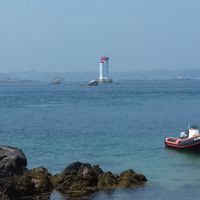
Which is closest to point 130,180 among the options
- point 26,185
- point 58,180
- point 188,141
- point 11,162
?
point 58,180

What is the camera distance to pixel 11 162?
89.2ft

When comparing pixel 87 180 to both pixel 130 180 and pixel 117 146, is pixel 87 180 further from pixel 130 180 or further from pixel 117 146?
pixel 117 146

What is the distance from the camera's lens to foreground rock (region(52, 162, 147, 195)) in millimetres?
25719

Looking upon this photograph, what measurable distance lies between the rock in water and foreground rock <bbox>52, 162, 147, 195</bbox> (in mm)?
1737

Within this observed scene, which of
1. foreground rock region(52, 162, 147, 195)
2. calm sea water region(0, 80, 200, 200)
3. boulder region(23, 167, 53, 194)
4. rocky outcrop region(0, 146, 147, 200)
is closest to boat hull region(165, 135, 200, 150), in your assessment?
calm sea water region(0, 80, 200, 200)

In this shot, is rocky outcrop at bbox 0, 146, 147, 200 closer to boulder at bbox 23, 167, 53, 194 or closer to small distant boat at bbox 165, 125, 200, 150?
boulder at bbox 23, 167, 53, 194

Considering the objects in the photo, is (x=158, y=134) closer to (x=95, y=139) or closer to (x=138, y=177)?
(x=95, y=139)

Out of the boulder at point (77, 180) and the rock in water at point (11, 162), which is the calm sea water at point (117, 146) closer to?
the boulder at point (77, 180)

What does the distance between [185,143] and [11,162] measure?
13.5 metres

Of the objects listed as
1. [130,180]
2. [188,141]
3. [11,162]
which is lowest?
[130,180]

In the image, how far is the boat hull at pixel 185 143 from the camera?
36.4 metres

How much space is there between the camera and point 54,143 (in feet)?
139

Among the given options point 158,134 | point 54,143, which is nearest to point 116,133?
point 158,134

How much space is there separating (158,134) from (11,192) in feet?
84.6
